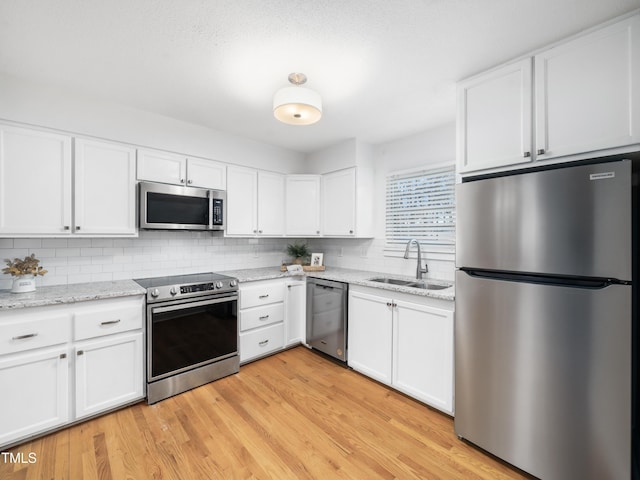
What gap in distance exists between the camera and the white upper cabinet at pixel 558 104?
1.45 metres

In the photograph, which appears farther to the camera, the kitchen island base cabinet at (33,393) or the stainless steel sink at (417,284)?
the stainless steel sink at (417,284)

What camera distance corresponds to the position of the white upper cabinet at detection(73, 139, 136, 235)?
2350 millimetres

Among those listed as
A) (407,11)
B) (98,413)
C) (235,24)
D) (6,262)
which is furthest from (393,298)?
(6,262)

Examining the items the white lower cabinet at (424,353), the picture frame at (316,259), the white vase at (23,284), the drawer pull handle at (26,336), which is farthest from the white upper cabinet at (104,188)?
the white lower cabinet at (424,353)

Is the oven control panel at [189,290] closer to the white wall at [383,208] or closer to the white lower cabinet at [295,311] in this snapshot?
the white lower cabinet at [295,311]

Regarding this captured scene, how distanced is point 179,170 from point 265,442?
2.49 m

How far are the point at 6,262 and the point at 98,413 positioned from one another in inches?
51.2

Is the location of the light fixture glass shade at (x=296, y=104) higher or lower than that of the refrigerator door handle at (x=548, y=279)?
higher

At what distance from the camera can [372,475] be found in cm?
166

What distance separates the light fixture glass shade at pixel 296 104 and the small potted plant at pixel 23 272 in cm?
217

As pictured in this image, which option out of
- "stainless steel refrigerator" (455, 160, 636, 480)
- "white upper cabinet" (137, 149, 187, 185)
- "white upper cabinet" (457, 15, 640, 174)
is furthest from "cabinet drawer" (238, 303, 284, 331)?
"white upper cabinet" (457, 15, 640, 174)

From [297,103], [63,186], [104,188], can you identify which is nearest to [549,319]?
[297,103]

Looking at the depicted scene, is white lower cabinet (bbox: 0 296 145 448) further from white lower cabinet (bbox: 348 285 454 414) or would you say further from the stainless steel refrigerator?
the stainless steel refrigerator

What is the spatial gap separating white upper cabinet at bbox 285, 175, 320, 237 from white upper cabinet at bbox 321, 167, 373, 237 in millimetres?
148
